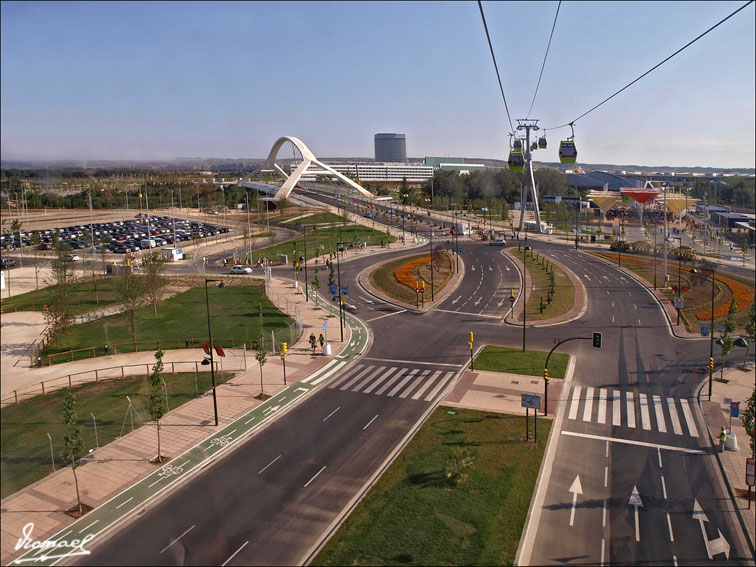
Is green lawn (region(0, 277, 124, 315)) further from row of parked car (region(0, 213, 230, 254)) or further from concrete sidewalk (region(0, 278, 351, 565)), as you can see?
row of parked car (region(0, 213, 230, 254))

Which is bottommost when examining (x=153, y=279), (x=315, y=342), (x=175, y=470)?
(x=175, y=470)

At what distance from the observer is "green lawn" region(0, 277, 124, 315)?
4140cm

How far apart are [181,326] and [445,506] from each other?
2918 centimetres

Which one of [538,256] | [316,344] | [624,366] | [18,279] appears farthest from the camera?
[538,256]

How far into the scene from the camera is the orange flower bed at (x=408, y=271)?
194 feet

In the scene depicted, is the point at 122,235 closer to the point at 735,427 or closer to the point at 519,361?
the point at 519,361

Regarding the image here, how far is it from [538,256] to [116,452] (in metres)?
62.0

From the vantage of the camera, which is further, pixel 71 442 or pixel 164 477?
pixel 164 477

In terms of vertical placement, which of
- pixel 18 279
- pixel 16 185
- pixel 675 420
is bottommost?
pixel 675 420

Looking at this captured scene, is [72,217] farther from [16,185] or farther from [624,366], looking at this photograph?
[624,366]

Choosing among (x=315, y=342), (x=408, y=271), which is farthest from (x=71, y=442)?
(x=408, y=271)

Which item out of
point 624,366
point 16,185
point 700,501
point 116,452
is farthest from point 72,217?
point 700,501

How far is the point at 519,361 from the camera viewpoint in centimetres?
3488

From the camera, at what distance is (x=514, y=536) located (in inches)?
683
